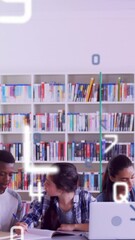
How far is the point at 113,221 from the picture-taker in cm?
198

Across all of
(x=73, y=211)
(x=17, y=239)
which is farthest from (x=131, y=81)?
(x=17, y=239)

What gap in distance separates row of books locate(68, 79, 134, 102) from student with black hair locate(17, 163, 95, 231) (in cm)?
256

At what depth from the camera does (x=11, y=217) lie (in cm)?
268

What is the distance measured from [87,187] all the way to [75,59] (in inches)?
57.6

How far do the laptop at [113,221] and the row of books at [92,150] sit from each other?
321cm

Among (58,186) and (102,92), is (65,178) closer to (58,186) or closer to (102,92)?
(58,186)

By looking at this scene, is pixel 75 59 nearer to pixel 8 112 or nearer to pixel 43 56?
pixel 43 56

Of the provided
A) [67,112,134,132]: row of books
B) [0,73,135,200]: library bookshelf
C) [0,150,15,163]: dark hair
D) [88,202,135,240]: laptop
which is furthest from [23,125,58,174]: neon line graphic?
[88,202,135,240]: laptop

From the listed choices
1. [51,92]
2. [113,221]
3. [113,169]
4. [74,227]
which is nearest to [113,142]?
[51,92]

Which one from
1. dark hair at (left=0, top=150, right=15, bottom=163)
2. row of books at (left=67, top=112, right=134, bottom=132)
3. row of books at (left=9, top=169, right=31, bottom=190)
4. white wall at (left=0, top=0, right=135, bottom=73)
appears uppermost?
white wall at (left=0, top=0, right=135, bottom=73)

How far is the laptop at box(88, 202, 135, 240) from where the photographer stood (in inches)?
77.2

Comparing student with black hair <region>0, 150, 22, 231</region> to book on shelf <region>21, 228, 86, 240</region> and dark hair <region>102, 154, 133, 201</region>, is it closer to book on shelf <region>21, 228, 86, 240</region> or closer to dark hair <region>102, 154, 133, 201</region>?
book on shelf <region>21, 228, 86, 240</region>

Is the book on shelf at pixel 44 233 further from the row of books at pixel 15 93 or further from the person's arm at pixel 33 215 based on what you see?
the row of books at pixel 15 93

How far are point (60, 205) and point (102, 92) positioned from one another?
2694mm
